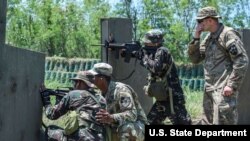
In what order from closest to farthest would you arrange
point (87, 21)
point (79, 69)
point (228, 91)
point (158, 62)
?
point (228, 91), point (158, 62), point (79, 69), point (87, 21)

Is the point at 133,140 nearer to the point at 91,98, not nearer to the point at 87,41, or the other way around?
the point at 91,98

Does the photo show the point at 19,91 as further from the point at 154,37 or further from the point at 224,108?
the point at 154,37

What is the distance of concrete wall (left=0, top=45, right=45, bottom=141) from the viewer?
4281mm

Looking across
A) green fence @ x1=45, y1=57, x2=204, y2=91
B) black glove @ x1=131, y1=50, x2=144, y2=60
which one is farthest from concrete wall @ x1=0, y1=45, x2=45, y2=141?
green fence @ x1=45, y1=57, x2=204, y2=91

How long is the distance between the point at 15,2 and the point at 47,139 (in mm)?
24538

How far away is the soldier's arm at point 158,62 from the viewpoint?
634 centimetres

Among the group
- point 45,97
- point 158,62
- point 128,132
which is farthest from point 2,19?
point 158,62

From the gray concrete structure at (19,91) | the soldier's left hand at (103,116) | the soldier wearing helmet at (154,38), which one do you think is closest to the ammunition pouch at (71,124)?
the soldier's left hand at (103,116)

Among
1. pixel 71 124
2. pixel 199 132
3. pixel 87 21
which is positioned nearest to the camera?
pixel 71 124

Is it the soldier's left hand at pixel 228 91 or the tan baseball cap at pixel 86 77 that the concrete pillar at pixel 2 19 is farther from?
the soldier's left hand at pixel 228 91

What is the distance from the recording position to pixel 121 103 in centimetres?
538

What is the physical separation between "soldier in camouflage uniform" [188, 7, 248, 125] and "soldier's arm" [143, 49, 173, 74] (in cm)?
62

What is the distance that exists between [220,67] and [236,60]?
217 mm

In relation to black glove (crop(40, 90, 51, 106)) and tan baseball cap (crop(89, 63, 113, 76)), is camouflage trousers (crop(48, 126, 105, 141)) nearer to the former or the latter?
black glove (crop(40, 90, 51, 106))
